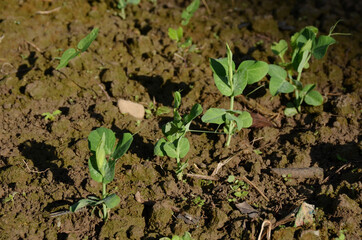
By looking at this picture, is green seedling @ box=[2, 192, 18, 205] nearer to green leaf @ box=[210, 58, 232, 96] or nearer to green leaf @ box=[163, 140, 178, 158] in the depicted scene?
green leaf @ box=[163, 140, 178, 158]

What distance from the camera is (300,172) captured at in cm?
238

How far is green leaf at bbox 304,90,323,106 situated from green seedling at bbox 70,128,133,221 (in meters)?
1.34

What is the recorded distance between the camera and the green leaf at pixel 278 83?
8.63 ft

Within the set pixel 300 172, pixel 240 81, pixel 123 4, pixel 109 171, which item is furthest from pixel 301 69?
pixel 123 4

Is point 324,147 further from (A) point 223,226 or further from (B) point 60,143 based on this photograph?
(B) point 60,143

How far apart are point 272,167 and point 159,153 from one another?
711mm

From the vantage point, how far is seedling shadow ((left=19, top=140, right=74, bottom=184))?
232 centimetres

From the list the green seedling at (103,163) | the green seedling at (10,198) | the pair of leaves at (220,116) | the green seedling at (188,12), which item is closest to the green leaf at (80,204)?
the green seedling at (103,163)

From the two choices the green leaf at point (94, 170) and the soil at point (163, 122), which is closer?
the green leaf at point (94, 170)

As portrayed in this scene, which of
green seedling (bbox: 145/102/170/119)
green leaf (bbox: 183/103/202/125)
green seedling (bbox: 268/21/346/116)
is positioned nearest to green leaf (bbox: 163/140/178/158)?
green leaf (bbox: 183/103/202/125)

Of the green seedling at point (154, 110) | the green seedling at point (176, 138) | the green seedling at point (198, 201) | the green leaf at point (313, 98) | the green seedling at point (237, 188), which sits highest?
the green seedling at point (176, 138)

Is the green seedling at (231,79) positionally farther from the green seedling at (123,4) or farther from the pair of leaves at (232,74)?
the green seedling at (123,4)

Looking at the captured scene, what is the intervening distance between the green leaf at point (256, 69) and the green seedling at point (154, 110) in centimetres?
62

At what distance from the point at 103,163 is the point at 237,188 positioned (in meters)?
0.79
